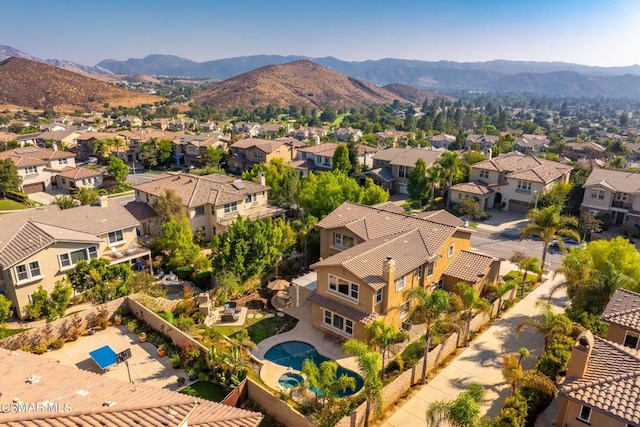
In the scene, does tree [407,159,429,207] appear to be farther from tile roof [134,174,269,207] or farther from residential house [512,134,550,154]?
residential house [512,134,550,154]

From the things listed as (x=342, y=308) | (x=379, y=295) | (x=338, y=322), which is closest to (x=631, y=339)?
(x=379, y=295)

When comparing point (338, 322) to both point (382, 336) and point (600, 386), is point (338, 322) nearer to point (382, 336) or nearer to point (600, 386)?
point (382, 336)

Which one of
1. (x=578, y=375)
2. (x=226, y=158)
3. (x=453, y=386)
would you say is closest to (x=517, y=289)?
(x=453, y=386)

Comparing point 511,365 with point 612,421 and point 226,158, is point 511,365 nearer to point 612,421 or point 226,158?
point 612,421

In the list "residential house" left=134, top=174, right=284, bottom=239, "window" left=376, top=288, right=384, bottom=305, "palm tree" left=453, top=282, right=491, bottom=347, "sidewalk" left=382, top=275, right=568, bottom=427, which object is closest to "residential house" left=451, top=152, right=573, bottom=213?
"residential house" left=134, top=174, right=284, bottom=239

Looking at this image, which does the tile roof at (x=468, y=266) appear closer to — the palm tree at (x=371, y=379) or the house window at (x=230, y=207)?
the palm tree at (x=371, y=379)
